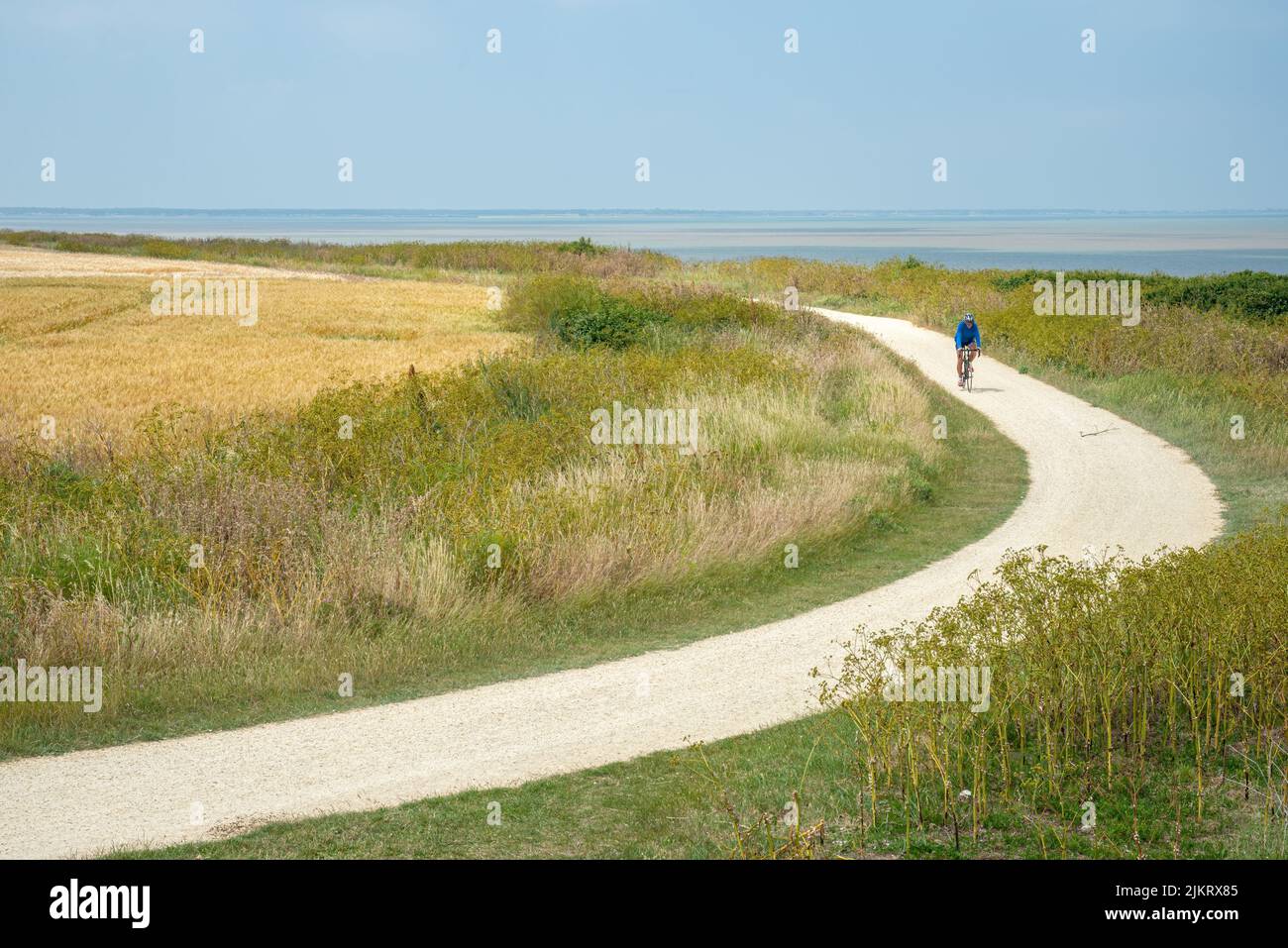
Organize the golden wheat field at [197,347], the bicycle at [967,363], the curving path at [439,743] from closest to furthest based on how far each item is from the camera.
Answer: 1. the curving path at [439,743]
2. the golden wheat field at [197,347]
3. the bicycle at [967,363]

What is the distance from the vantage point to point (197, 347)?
110ft

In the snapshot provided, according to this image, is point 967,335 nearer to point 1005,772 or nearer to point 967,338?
point 967,338

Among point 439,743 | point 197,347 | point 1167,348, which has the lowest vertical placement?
point 439,743

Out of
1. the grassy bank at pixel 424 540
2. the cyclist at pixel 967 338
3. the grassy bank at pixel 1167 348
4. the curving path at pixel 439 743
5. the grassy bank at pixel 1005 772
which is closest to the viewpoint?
the grassy bank at pixel 1005 772

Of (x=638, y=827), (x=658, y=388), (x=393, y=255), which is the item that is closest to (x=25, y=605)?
(x=638, y=827)

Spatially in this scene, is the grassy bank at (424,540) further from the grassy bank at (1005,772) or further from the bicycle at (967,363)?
the bicycle at (967,363)

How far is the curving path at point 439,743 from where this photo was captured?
25.5 ft

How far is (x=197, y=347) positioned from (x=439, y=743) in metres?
27.2

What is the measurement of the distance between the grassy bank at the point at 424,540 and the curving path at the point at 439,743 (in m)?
0.47

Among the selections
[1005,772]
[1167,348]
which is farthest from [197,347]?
[1005,772]

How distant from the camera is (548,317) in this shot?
37.0 meters

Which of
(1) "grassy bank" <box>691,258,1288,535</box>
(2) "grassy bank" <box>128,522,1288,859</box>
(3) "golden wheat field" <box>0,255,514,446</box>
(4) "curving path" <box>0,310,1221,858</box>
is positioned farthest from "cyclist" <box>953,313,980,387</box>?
(2) "grassy bank" <box>128,522,1288,859</box>

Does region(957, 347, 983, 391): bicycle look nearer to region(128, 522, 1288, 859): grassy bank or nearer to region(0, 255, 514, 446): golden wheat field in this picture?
region(0, 255, 514, 446): golden wheat field

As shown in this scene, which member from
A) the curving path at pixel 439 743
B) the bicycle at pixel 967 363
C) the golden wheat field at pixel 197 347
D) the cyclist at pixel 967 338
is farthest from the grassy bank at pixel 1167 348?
the golden wheat field at pixel 197 347
